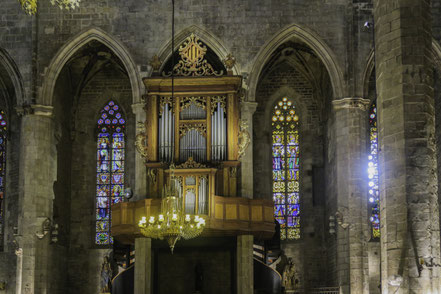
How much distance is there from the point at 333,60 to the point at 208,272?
8.87m

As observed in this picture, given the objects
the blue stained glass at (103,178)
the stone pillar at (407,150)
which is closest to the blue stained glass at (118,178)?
the blue stained glass at (103,178)

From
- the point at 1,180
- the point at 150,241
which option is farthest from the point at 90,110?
the point at 150,241

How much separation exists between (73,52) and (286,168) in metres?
9.11

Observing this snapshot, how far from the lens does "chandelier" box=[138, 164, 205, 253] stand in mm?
23156

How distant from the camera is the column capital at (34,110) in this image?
2797cm

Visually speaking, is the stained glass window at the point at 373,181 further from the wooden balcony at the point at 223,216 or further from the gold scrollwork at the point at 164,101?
the gold scrollwork at the point at 164,101

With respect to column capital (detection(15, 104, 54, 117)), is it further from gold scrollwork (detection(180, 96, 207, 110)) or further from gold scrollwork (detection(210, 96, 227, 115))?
gold scrollwork (detection(210, 96, 227, 115))

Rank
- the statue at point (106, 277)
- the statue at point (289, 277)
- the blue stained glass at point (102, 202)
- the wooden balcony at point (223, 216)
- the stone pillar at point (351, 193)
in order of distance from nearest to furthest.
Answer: the wooden balcony at point (223, 216), the stone pillar at point (351, 193), the statue at point (289, 277), the statue at point (106, 277), the blue stained glass at point (102, 202)

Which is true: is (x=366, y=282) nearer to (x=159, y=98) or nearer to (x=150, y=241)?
(x=150, y=241)

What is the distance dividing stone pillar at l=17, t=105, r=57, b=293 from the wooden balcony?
2.53m

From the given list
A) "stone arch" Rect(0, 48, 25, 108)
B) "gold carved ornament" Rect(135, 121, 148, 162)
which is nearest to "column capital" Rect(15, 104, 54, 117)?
"stone arch" Rect(0, 48, 25, 108)

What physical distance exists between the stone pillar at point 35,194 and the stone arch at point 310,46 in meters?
6.90

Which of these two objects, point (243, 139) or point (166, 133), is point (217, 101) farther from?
point (166, 133)

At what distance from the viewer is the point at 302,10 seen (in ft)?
92.8
